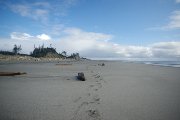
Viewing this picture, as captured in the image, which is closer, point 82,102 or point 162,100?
point 82,102

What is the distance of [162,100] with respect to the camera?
18.3 feet

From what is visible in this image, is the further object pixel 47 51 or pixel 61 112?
pixel 47 51

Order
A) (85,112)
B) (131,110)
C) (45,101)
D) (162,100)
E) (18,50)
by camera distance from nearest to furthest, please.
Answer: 1. (85,112)
2. (131,110)
3. (45,101)
4. (162,100)
5. (18,50)

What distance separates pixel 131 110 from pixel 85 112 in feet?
4.11

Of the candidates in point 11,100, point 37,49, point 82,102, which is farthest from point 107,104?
point 37,49

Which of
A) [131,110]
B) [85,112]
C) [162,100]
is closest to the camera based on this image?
[85,112]

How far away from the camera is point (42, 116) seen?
156 inches

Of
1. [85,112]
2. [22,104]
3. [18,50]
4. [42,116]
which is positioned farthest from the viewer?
[18,50]

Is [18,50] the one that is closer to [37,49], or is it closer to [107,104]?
[37,49]

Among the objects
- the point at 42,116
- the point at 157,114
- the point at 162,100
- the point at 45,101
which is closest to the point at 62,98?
the point at 45,101

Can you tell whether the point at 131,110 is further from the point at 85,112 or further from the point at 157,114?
the point at 85,112

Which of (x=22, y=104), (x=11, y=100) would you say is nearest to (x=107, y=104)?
(x=22, y=104)

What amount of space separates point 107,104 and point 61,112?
1.45 meters

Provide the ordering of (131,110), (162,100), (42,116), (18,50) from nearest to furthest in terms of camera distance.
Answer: (42,116), (131,110), (162,100), (18,50)
